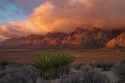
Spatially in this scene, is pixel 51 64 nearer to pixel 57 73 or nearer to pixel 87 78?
pixel 57 73

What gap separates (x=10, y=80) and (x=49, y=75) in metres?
6.26

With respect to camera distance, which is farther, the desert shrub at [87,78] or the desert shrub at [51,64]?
the desert shrub at [51,64]

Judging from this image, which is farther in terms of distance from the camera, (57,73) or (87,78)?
(57,73)

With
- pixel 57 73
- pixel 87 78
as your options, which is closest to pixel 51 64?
pixel 57 73

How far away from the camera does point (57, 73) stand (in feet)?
79.6

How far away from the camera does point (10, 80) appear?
1650 centimetres

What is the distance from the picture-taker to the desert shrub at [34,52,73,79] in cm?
2238

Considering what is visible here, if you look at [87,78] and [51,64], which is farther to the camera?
Result: [51,64]

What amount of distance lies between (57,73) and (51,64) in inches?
42.5

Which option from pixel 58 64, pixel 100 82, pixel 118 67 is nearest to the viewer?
pixel 100 82

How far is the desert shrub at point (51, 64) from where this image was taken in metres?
22.4

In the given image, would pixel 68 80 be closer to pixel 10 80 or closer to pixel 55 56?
pixel 10 80

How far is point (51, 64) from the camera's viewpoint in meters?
23.5

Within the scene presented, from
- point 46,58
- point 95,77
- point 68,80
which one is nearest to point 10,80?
point 68,80
